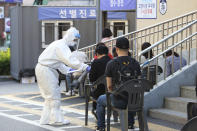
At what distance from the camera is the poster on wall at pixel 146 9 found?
14.7 m

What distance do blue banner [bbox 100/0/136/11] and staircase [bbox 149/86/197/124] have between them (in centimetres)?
548

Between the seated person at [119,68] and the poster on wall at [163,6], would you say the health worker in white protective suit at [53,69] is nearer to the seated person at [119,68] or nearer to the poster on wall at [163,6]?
the seated person at [119,68]

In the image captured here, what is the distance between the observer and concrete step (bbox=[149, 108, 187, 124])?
938 cm

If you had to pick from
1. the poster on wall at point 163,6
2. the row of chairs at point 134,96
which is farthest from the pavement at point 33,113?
the poster on wall at point 163,6

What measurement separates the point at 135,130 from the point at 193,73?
2.53 m

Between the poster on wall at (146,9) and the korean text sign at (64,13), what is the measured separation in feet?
14.3

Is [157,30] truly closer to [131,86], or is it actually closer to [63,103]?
[63,103]

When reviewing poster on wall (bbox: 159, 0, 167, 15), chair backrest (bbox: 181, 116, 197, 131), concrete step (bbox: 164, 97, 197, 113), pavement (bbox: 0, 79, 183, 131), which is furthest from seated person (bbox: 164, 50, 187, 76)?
chair backrest (bbox: 181, 116, 197, 131)

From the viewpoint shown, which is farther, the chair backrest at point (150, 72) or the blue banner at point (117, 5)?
the blue banner at point (117, 5)

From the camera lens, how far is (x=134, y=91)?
284 inches

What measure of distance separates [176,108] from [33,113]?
11.2 feet

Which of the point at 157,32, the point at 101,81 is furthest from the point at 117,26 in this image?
the point at 101,81

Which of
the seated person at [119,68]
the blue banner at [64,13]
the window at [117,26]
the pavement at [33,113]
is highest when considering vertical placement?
the blue banner at [64,13]

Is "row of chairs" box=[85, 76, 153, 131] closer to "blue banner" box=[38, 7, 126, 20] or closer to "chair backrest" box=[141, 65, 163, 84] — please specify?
"chair backrest" box=[141, 65, 163, 84]
